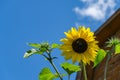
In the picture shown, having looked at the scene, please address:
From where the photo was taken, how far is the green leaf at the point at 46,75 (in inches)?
93.4

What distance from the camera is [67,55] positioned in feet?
6.74

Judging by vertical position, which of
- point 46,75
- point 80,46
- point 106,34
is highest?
point 106,34

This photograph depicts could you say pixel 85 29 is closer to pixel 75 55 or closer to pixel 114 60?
pixel 75 55

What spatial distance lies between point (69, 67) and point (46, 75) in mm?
144

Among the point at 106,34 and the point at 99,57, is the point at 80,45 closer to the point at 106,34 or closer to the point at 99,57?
the point at 99,57

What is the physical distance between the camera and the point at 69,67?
7.77 feet

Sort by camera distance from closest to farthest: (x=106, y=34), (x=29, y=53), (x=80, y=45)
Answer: (x=80, y=45) < (x=29, y=53) < (x=106, y=34)

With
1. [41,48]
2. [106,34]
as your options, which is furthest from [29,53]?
[106,34]

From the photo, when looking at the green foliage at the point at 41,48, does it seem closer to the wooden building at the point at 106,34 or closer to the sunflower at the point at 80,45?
the sunflower at the point at 80,45

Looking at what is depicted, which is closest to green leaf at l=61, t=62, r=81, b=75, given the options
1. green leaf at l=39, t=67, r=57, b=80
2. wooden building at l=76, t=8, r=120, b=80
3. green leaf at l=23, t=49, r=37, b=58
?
green leaf at l=39, t=67, r=57, b=80

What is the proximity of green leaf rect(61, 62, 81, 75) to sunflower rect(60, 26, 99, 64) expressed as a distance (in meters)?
0.24

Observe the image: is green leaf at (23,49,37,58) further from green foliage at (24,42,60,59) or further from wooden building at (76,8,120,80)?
wooden building at (76,8,120,80)

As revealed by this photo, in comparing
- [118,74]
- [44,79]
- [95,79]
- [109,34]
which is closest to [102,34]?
[109,34]

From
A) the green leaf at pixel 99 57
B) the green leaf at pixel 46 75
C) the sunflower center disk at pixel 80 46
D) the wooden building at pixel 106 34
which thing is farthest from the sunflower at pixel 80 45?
the wooden building at pixel 106 34
